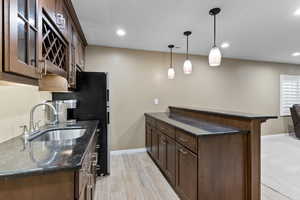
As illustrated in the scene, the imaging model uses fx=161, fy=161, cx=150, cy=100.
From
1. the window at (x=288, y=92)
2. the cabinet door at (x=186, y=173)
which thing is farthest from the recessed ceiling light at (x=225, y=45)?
the window at (x=288, y=92)

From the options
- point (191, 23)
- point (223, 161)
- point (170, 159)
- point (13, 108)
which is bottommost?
point (170, 159)

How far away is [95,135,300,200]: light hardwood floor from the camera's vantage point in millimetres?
2231

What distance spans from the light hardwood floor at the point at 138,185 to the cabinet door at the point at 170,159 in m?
0.20

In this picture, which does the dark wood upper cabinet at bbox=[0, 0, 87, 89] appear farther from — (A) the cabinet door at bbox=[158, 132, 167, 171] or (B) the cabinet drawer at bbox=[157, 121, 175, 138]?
(A) the cabinet door at bbox=[158, 132, 167, 171]

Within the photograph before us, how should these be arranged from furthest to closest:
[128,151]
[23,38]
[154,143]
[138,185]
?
[128,151] < [154,143] < [138,185] < [23,38]

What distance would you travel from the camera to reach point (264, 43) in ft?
12.1

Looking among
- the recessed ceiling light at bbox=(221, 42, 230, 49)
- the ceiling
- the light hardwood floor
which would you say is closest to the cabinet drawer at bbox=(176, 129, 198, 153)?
the light hardwood floor

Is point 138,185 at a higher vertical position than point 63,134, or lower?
lower

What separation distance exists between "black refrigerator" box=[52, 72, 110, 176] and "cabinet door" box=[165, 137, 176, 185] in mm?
1014

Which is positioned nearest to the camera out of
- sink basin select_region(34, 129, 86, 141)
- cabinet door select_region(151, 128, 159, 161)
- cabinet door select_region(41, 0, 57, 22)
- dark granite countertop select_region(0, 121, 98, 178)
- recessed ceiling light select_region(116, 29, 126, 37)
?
dark granite countertop select_region(0, 121, 98, 178)

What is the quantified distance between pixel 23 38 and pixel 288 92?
7.17 meters

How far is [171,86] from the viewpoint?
4363mm

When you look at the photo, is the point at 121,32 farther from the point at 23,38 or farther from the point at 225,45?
the point at 225,45

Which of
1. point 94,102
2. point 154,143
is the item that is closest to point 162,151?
point 154,143
